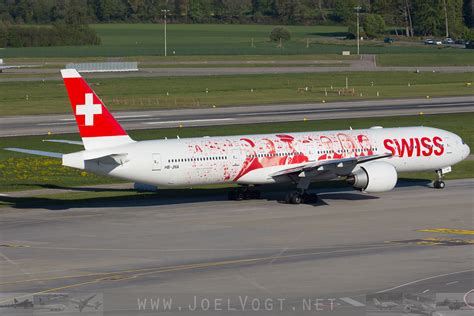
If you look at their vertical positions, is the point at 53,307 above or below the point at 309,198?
above

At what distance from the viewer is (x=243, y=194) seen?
61.0 metres

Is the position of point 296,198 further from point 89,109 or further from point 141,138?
Result: point 141,138

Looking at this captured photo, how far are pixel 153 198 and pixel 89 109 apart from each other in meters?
10.5

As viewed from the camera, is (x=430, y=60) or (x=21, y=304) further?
(x=430, y=60)

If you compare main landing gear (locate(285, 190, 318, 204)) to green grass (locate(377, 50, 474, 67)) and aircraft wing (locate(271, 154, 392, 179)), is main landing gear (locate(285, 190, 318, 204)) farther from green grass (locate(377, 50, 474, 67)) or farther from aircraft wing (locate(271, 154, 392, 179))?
green grass (locate(377, 50, 474, 67))

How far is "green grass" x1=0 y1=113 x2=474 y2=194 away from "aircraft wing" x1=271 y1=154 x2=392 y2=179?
14.7m

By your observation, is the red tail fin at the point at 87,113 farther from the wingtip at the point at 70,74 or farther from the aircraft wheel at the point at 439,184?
the aircraft wheel at the point at 439,184

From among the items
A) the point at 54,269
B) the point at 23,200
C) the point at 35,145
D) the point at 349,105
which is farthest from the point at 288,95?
the point at 54,269

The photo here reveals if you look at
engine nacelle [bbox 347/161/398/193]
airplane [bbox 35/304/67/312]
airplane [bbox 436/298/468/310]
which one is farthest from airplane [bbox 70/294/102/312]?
engine nacelle [bbox 347/161/398/193]

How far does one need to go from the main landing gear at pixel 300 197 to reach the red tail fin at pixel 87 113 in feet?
39.4

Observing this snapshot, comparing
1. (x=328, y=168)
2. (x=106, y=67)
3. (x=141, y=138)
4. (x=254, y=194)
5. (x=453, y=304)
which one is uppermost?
(x=328, y=168)

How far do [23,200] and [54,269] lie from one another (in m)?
20.1

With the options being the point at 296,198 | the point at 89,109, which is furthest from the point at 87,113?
the point at 296,198

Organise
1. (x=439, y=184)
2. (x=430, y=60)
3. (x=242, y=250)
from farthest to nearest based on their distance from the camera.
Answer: (x=430, y=60) < (x=439, y=184) < (x=242, y=250)
